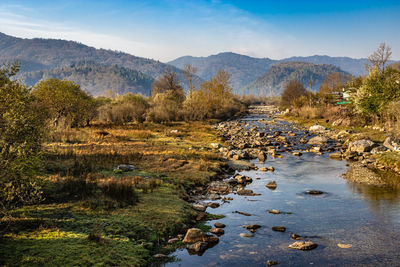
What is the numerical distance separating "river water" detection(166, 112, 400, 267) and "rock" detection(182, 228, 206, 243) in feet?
2.18

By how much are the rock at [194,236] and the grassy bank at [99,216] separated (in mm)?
558

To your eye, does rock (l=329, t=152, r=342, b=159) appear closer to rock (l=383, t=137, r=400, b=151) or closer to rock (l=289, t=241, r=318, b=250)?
rock (l=383, t=137, r=400, b=151)

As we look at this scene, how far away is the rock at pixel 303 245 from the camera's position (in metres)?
10.6

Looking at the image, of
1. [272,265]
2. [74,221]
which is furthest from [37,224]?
[272,265]

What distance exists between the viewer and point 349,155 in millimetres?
29359

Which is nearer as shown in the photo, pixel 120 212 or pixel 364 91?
pixel 120 212

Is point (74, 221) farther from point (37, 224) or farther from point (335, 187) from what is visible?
point (335, 187)

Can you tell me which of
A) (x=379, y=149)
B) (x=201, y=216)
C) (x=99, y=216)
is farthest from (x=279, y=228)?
(x=379, y=149)

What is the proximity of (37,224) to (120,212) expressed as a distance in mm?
3414

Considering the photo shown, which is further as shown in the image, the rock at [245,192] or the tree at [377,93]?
the tree at [377,93]

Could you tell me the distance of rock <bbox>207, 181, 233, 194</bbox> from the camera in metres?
18.4

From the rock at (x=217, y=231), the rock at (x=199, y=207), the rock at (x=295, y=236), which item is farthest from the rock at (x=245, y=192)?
the rock at (x=295, y=236)

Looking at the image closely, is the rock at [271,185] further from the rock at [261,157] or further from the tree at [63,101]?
the tree at [63,101]

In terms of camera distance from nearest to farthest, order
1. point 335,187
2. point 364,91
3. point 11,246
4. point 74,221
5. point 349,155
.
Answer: point 11,246
point 74,221
point 335,187
point 349,155
point 364,91
